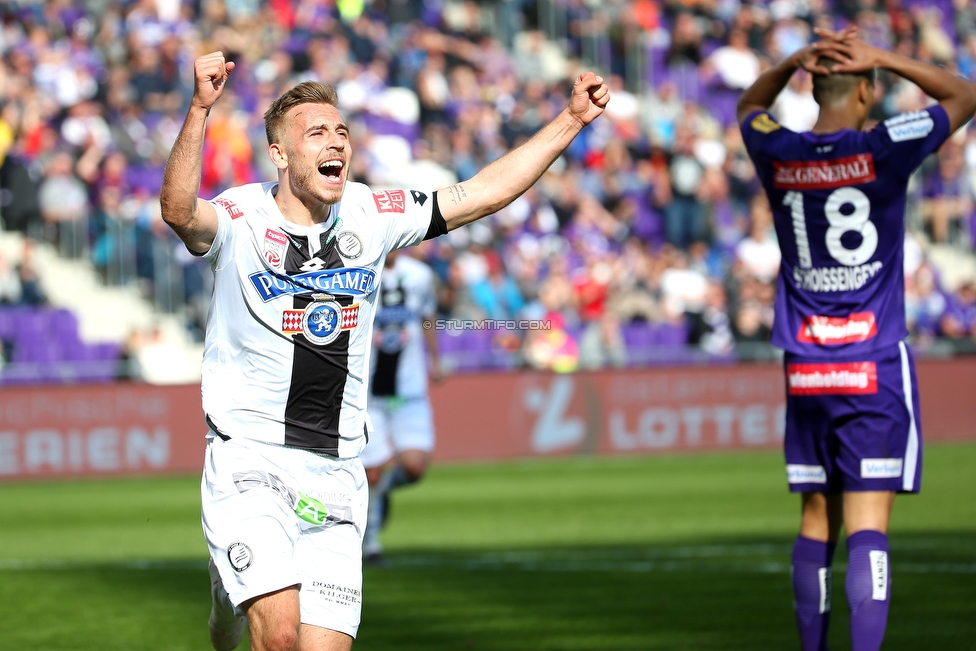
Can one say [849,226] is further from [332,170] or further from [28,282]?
[28,282]

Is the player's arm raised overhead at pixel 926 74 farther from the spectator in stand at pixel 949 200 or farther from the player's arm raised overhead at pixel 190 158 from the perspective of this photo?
the spectator in stand at pixel 949 200

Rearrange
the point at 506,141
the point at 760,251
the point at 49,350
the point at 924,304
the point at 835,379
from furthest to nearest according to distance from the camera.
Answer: the point at 506,141 < the point at 924,304 < the point at 760,251 < the point at 49,350 < the point at 835,379

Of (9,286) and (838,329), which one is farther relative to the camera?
(9,286)

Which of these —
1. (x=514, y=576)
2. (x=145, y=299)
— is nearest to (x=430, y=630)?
(x=514, y=576)

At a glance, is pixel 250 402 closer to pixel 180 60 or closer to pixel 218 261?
pixel 218 261

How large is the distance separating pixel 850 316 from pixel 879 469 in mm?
635

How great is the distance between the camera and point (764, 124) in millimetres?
6156

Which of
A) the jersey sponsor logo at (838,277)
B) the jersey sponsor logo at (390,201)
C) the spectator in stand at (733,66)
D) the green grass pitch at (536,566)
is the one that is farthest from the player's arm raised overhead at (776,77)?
the spectator in stand at (733,66)

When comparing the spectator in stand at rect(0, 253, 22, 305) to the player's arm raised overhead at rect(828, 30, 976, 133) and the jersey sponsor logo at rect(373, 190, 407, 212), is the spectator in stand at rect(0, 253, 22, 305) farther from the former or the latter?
the player's arm raised overhead at rect(828, 30, 976, 133)

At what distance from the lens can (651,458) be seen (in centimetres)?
1956

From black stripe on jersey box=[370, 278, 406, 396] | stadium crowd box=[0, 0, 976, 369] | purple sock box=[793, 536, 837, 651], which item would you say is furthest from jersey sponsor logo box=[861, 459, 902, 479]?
stadium crowd box=[0, 0, 976, 369]

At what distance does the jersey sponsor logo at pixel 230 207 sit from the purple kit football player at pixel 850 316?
2289 millimetres

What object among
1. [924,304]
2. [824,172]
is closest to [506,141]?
[924,304]

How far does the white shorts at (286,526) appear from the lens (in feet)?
16.0
